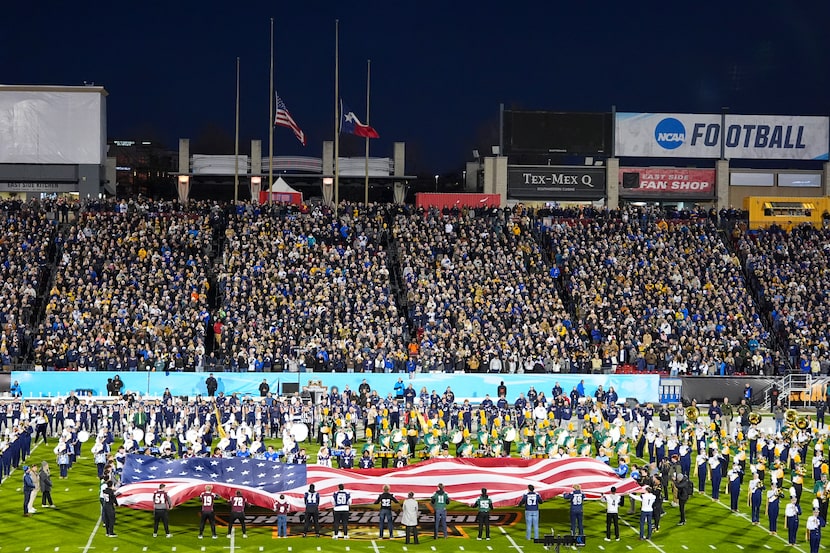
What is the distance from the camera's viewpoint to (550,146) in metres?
58.2

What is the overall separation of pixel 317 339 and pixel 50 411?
1032cm

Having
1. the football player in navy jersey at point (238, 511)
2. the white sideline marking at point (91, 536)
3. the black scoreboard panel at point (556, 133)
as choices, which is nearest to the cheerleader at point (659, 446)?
the football player in navy jersey at point (238, 511)

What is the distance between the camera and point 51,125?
5694 centimetres

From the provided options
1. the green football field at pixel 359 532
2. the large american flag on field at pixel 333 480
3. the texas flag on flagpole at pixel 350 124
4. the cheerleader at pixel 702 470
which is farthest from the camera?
the texas flag on flagpole at pixel 350 124

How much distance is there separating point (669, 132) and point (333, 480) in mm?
39010

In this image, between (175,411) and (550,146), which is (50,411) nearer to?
(175,411)

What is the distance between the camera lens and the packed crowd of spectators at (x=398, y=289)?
41969 mm

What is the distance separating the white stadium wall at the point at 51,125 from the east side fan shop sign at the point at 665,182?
25.8 meters

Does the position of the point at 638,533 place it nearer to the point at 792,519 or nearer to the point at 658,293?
the point at 792,519

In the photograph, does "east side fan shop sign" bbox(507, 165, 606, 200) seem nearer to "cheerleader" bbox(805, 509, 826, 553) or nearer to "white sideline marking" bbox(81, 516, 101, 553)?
"white sideline marking" bbox(81, 516, 101, 553)

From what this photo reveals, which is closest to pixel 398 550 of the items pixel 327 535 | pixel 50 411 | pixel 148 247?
pixel 327 535

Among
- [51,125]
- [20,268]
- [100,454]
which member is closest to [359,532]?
[100,454]

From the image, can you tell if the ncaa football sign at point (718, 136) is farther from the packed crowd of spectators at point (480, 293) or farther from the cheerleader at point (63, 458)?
the cheerleader at point (63, 458)

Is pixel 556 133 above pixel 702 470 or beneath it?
above
